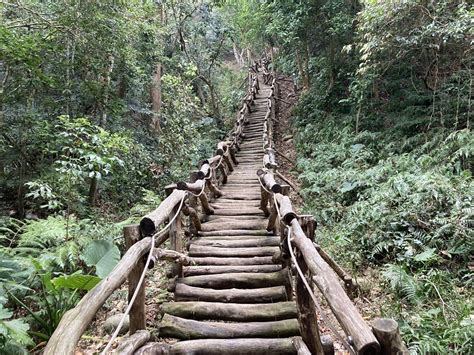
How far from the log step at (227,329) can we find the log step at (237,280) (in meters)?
0.83

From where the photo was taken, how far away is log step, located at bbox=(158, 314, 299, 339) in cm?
340

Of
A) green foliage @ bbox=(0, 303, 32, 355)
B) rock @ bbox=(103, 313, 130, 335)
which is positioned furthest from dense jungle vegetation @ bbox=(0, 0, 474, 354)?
rock @ bbox=(103, 313, 130, 335)

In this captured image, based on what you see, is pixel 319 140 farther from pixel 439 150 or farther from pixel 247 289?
pixel 247 289

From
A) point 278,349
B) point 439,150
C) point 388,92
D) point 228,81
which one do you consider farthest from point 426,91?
point 228,81

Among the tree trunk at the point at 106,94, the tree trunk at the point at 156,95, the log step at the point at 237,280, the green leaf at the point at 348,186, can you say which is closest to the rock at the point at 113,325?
the log step at the point at 237,280

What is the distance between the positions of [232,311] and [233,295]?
0.32 meters

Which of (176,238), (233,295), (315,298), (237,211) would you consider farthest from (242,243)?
(315,298)

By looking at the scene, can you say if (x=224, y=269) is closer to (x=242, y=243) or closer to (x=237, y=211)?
(x=242, y=243)

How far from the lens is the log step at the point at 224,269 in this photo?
182 inches

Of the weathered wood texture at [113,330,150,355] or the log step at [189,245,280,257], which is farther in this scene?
the log step at [189,245,280,257]

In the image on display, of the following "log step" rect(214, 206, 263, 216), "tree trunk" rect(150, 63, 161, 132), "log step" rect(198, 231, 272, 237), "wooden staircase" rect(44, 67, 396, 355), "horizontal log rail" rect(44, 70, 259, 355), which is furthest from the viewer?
"tree trunk" rect(150, 63, 161, 132)

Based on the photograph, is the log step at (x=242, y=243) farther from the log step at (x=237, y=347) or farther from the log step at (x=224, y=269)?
the log step at (x=237, y=347)

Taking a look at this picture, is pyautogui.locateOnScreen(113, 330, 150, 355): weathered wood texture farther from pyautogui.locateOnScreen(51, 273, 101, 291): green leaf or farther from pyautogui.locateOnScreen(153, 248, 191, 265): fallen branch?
pyautogui.locateOnScreen(51, 273, 101, 291): green leaf

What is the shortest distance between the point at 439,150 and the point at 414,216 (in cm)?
237
